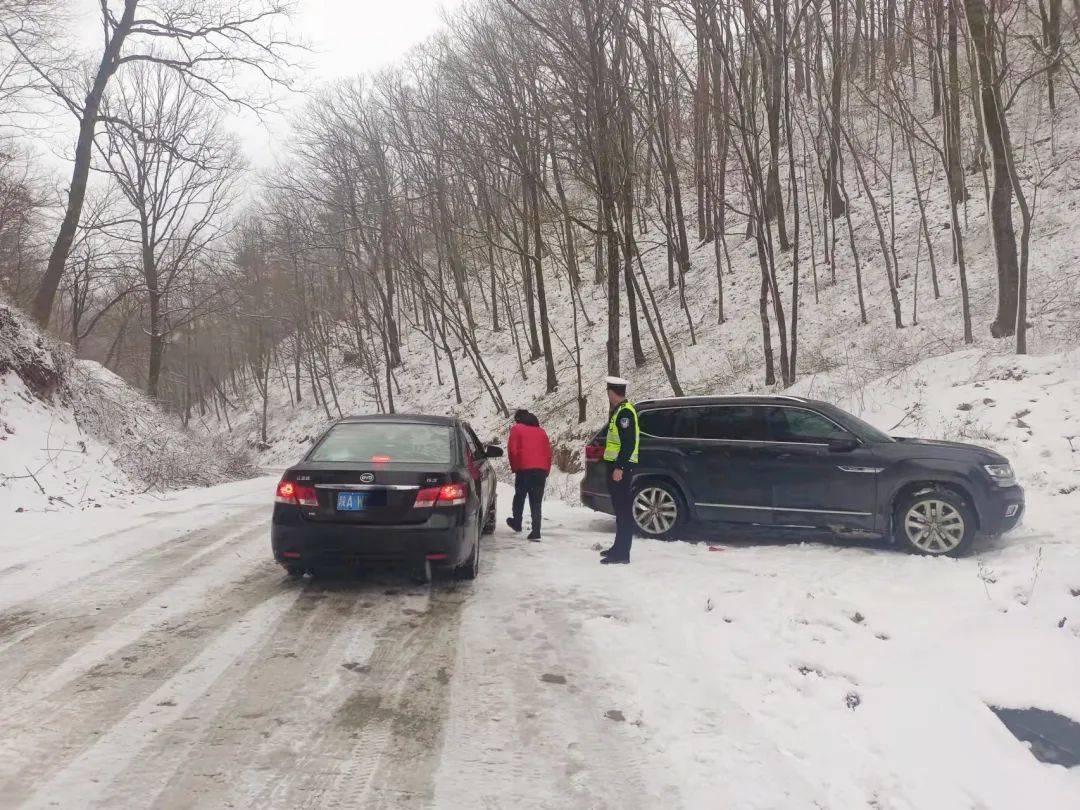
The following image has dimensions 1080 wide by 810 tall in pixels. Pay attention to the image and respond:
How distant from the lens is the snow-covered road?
10.2ft

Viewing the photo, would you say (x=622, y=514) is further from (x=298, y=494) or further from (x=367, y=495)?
(x=298, y=494)

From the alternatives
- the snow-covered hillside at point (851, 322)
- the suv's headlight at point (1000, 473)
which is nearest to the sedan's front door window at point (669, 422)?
the suv's headlight at point (1000, 473)

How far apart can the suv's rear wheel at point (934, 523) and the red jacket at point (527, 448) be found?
4.12 meters

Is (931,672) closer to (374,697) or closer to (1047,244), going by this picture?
(374,697)

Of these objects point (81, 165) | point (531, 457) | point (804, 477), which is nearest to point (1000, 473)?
point (804, 477)

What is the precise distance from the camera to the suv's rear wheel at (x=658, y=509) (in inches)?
333

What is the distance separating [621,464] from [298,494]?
325 centimetres

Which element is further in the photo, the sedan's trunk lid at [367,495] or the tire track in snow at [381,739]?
the sedan's trunk lid at [367,495]

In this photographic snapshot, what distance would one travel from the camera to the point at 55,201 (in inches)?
696

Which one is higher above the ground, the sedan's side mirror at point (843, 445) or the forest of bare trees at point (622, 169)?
the forest of bare trees at point (622, 169)

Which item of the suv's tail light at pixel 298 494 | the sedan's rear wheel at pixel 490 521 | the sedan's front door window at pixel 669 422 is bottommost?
the sedan's rear wheel at pixel 490 521

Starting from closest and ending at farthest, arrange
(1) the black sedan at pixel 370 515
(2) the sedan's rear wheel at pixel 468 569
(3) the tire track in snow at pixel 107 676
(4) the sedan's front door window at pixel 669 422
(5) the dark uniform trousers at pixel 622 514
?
(3) the tire track in snow at pixel 107 676 → (1) the black sedan at pixel 370 515 → (2) the sedan's rear wheel at pixel 468 569 → (5) the dark uniform trousers at pixel 622 514 → (4) the sedan's front door window at pixel 669 422

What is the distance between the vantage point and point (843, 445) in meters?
7.73

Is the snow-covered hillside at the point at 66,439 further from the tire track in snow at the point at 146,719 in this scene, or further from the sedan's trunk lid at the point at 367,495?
the tire track in snow at the point at 146,719
